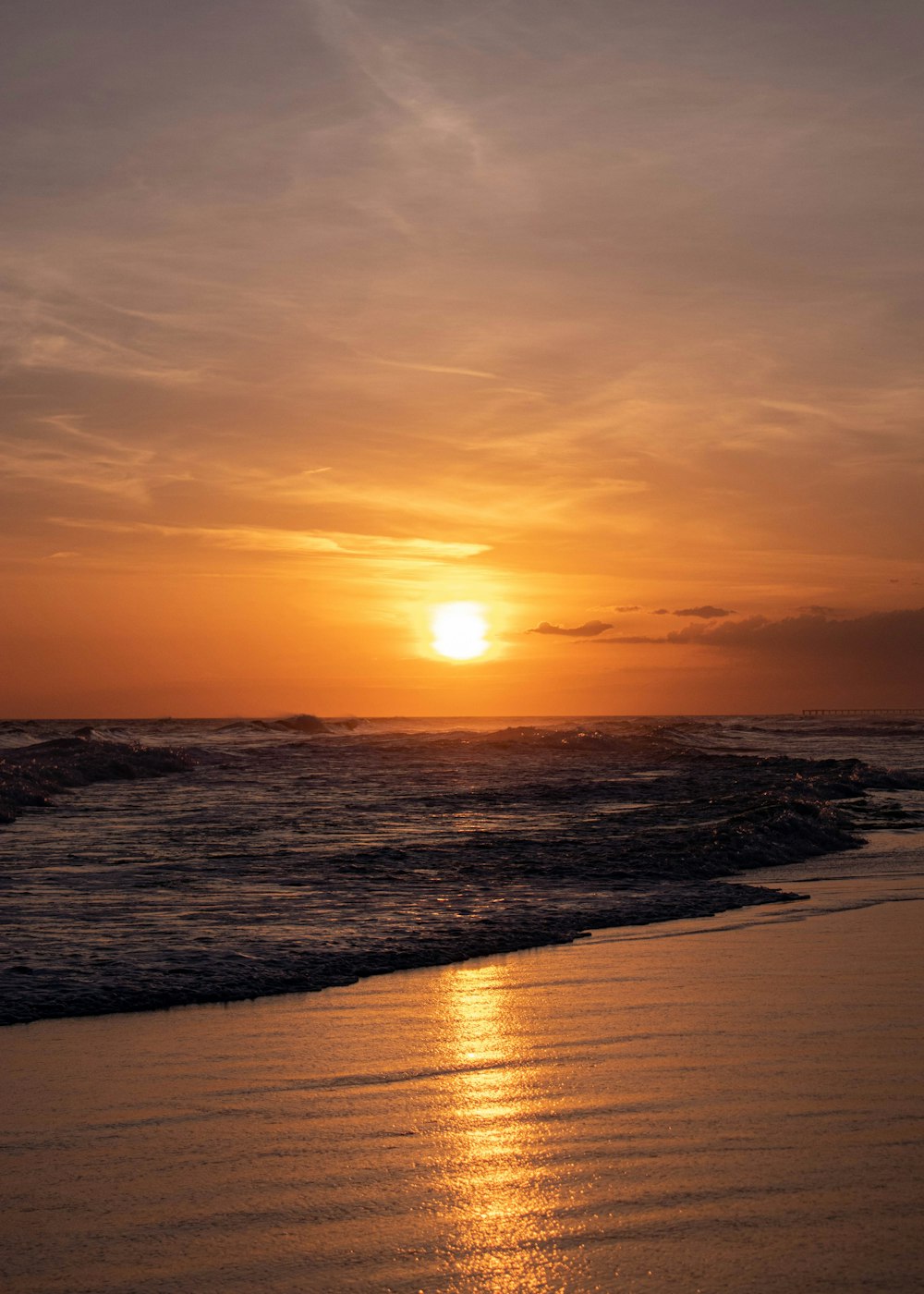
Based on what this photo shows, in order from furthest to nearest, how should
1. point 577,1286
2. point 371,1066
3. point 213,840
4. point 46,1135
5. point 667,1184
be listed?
1. point 213,840
2. point 371,1066
3. point 46,1135
4. point 667,1184
5. point 577,1286

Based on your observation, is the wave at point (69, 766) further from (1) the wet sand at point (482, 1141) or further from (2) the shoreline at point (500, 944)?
(1) the wet sand at point (482, 1141)

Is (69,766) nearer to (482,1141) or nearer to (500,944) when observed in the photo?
(500,944)

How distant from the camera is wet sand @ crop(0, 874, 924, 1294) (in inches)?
126

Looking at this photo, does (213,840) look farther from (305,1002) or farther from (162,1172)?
(162,1172)

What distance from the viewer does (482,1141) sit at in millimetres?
4133

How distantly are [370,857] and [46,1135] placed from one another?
9208 mm

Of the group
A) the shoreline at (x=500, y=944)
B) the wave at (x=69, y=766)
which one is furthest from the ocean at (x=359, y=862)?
the wave at (x=69, y=766)

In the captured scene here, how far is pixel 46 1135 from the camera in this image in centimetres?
424

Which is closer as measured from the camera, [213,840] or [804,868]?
[804,868]

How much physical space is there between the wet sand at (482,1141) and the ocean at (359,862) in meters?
0.99

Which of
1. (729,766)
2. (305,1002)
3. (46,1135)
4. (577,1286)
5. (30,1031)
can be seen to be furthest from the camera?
(729,766)

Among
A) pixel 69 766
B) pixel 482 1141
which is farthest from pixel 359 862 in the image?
pixel 69 766

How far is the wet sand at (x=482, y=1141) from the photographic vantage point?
320 centimetres

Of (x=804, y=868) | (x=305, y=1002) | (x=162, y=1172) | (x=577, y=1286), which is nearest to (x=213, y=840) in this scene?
(x=804, y=868)
